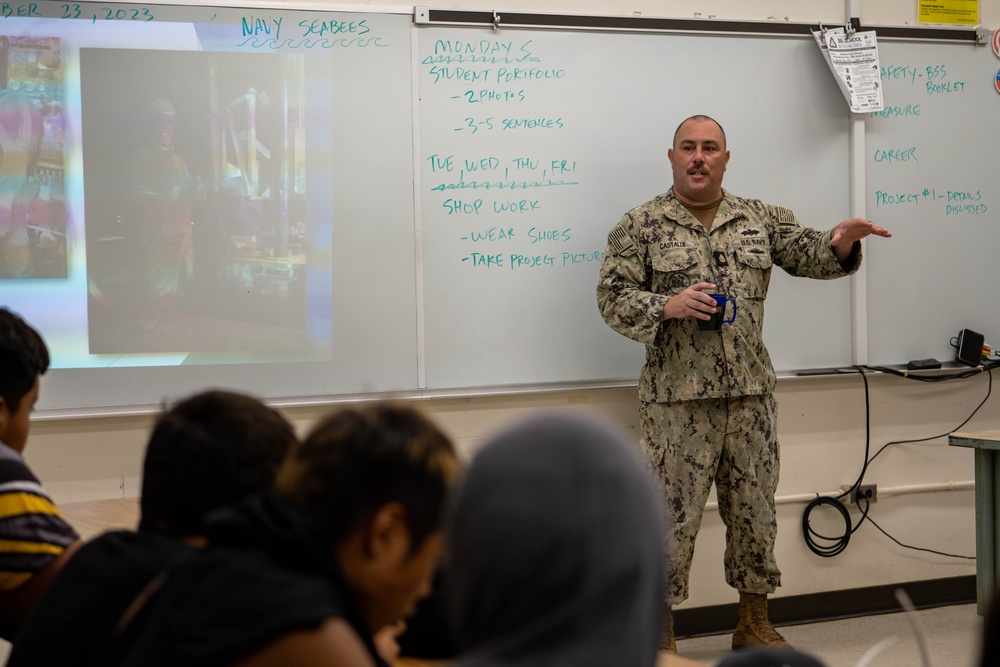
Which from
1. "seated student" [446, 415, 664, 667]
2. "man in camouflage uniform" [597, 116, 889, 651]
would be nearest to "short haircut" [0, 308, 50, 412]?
"seated student" [446, 415, 664, 667]

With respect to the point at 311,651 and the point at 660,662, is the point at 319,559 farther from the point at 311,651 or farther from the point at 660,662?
the point at 660,662

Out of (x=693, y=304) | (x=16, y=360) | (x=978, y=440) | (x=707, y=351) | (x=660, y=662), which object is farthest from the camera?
(x=707, y=351)

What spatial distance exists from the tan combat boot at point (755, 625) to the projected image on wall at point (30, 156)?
264 cm

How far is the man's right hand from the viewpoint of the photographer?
3.19 meters

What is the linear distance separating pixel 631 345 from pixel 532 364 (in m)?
0.39

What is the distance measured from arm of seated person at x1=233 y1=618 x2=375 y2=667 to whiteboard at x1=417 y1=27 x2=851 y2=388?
8.15 ft

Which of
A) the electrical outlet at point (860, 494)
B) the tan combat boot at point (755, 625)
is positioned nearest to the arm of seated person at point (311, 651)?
the tan combat boot at point (755, 625)

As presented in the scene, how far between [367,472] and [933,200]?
355 centimetres

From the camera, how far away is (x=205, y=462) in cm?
130

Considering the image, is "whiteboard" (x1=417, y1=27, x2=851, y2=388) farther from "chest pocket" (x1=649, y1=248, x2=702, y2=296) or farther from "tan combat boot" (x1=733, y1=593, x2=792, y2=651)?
"tan combat boot" (x1=733, y1=593, x2=792, y2=651)

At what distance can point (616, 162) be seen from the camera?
12.0 feet

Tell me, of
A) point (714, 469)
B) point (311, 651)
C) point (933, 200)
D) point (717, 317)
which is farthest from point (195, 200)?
point (933, 200)

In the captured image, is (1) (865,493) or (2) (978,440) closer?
(2) (978,440)

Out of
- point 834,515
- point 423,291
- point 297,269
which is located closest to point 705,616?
point 834,515
